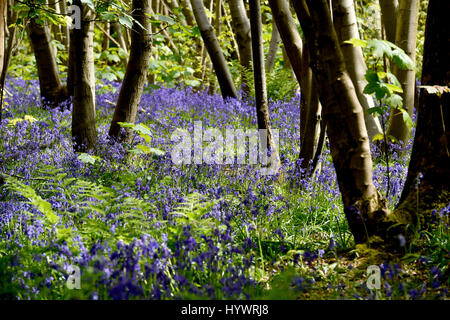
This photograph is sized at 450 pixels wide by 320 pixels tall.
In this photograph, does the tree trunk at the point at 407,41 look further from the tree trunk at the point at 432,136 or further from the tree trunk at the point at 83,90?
the tree trunk at the point at 83,90

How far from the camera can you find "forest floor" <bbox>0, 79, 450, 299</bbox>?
2469mm

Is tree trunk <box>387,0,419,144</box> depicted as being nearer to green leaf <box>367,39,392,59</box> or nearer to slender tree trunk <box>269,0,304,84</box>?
slender tree trunk <box>269,0,304,84</box>

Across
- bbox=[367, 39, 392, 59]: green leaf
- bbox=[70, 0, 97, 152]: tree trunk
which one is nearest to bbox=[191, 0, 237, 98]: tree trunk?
bbox=[70, 0, 97, 152]: tree trunk

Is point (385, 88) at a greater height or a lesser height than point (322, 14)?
lesser

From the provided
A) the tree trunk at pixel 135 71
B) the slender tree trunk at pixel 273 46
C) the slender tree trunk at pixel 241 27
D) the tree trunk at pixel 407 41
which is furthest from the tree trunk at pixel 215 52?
the tree trunk at pixel 407 41

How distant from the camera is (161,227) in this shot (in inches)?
133

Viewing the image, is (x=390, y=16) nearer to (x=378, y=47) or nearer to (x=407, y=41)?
(x=407, y=41)

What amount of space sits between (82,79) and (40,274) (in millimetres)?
3277

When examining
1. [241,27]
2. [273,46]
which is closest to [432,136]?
[241,27]

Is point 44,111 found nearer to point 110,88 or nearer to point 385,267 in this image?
point 110,88

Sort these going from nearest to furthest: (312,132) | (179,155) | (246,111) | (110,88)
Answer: (312,132) → (179,155) → (246,111) → (110,88)

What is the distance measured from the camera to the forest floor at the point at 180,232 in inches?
97.2
